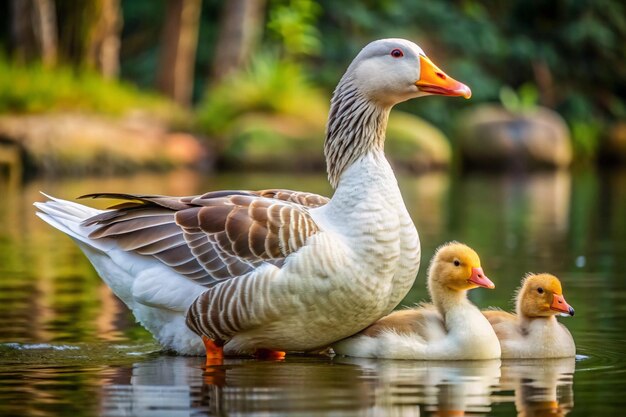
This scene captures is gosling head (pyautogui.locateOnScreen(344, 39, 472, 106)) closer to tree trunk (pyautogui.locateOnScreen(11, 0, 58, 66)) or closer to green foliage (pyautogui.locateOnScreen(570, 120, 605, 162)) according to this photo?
tree trunk (pyautogui.locateOnScreen(11, 0, 58, 66))

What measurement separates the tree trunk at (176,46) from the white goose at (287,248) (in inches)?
985

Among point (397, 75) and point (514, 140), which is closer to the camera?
point (397, 75)

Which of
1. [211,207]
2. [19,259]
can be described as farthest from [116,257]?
[19,259]

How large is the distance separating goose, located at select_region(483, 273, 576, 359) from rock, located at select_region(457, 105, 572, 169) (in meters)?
27.3

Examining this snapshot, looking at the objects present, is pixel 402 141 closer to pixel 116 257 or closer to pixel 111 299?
pixel 111 299

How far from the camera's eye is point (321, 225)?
26.1 ft

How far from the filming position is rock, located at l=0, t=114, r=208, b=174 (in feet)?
89.5

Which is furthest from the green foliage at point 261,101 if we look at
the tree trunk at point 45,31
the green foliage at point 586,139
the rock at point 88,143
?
the green foliage at point 586,139

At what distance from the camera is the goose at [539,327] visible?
8.12 m

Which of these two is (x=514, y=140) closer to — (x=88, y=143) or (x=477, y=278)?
(x=88, y=143)

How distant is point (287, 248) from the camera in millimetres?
7844

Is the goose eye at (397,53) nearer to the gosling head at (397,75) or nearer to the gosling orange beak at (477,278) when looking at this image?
the gosling head at (397,75)

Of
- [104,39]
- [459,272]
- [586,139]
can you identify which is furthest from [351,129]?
[586,139]

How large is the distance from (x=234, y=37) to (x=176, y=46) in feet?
5.07
